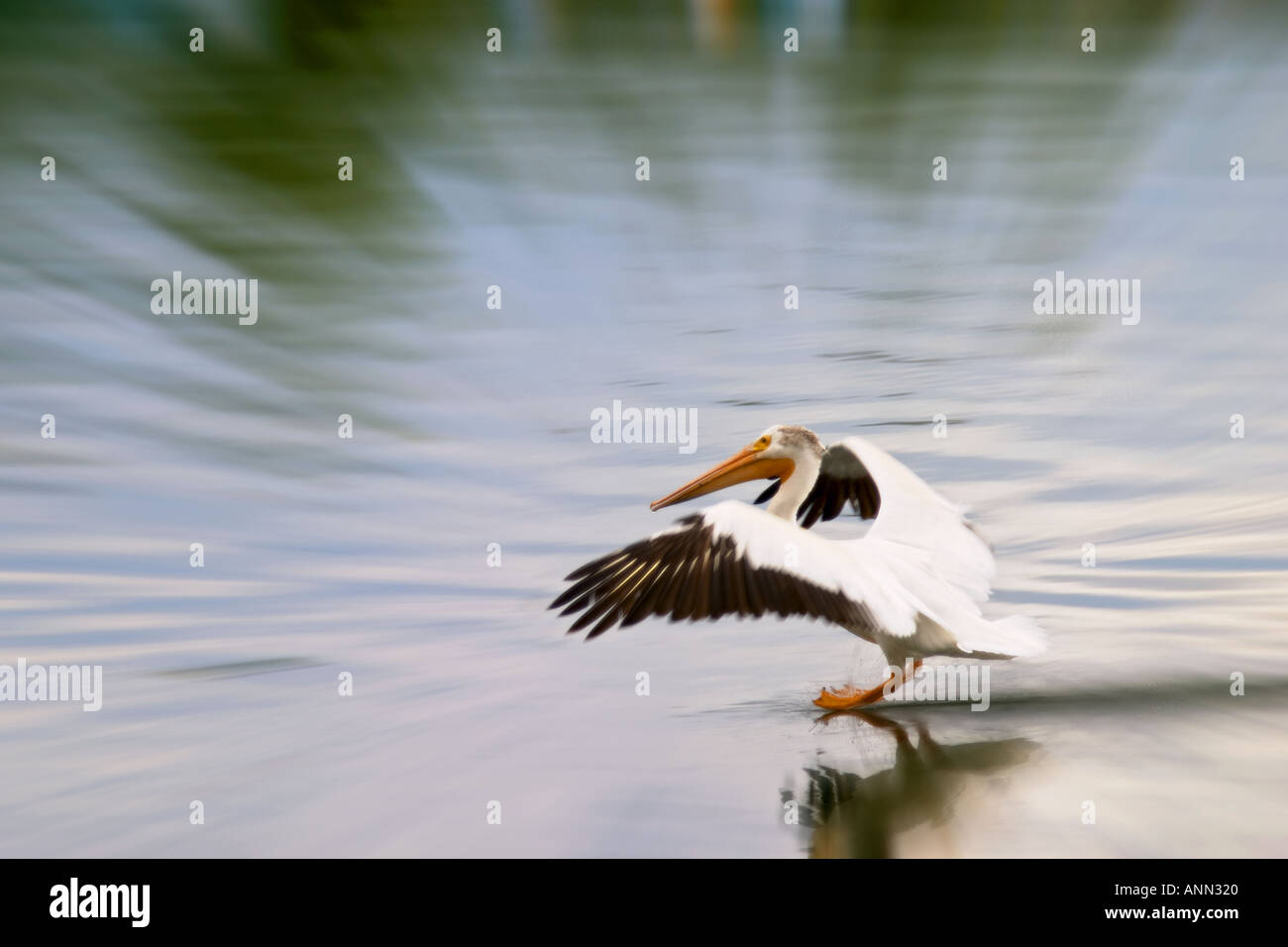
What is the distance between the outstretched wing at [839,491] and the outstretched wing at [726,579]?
5.13ft

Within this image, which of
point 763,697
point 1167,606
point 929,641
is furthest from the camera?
point 1167,606

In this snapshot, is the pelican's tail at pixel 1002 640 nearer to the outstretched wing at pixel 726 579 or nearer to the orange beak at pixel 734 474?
the outstretched wing at pixel 726 579

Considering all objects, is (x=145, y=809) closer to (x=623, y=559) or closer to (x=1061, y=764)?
(x=623, y=559)

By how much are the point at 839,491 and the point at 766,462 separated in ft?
2.43

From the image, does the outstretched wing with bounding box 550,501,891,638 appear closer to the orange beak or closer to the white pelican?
the white pelican

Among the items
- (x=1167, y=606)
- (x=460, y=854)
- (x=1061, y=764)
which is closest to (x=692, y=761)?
(x=460, y=854)

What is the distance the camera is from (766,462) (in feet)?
19.2

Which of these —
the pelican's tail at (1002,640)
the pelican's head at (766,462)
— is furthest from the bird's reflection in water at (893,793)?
the pelican's head at (766,462)

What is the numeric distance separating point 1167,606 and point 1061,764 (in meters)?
2.30

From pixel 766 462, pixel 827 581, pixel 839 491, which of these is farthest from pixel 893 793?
pixel 839 491

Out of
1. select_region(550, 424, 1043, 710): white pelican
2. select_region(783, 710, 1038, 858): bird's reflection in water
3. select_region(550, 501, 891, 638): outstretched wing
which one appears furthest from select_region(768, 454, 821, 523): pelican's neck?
select_region(783, 710, 1038, 858): bird's reflection in water

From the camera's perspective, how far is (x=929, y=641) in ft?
16.5

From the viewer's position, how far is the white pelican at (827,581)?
15.4 ft

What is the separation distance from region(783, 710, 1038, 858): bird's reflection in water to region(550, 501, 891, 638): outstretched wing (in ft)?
1.69
